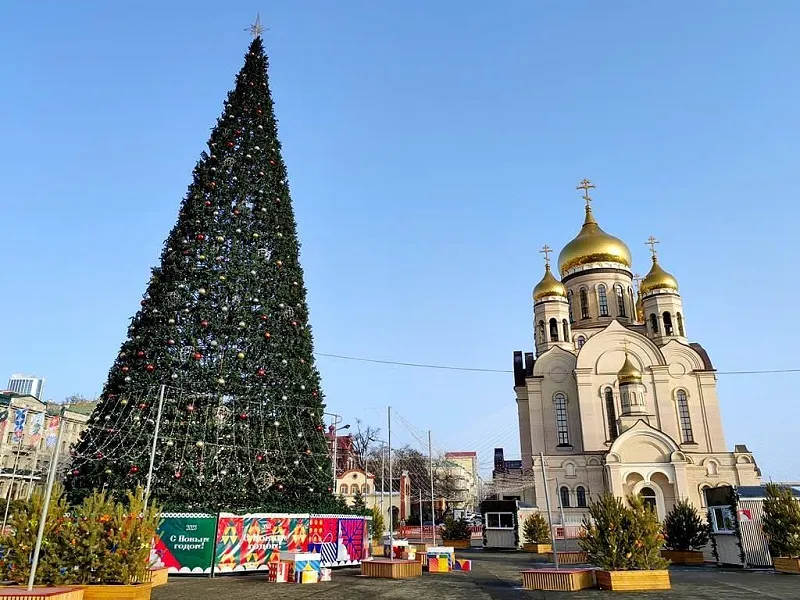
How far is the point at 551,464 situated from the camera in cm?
4034

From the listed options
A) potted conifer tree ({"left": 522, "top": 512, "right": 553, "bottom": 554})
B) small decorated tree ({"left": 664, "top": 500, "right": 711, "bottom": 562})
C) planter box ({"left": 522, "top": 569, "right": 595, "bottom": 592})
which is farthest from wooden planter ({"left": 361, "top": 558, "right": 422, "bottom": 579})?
potted conifer tree ({"left": 522, "top": 512, "right": 553, "bottom": 554})

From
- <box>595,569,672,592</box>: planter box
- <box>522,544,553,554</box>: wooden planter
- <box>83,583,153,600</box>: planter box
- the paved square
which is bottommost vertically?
<box>522,544,553,554</box>: wooden planter

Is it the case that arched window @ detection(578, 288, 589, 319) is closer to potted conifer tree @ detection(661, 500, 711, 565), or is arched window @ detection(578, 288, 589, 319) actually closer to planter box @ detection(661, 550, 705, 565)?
potted conifer tree @ detection(661, 500, 711, 565)

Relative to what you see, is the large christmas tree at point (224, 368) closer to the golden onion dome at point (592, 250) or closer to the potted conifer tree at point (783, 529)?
the potted conifer tree at point (783, 529)

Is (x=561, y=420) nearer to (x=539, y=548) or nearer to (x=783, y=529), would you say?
(x=539, y=548)

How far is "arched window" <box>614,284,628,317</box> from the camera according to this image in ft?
158

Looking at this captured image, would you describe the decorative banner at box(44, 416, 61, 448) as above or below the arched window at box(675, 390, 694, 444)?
below

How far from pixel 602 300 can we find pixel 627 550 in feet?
125

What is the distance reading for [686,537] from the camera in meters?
21.9

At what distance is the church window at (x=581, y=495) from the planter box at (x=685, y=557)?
697 inches

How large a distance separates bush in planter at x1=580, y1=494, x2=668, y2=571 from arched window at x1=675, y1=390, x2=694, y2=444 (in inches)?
1260

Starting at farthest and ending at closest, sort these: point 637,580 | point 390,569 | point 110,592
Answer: point 390,569, point 637,580, point 110,592

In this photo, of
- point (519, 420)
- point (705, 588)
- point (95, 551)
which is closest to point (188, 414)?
point (95, 551)

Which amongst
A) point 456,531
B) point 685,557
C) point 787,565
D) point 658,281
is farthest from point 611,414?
point 787,565
